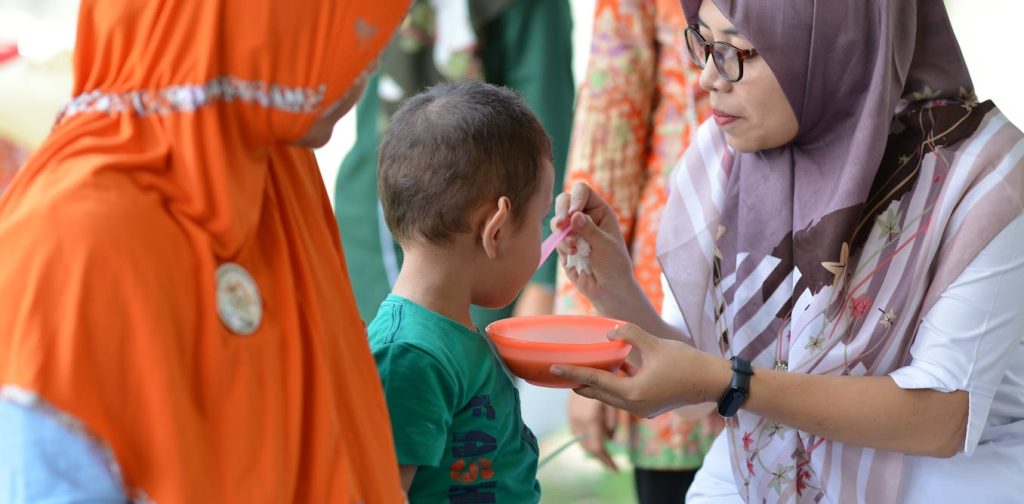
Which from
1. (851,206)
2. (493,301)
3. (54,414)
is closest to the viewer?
(54,414)

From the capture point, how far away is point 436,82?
2.38 metres

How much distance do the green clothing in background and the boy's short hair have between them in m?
0.95

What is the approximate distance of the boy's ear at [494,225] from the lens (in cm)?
132

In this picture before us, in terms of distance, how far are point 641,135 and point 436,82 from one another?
52cm

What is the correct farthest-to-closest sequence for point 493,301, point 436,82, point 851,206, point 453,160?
point 436,82
point 851,206
point 493,301
point 453,160

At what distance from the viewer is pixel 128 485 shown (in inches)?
33.1

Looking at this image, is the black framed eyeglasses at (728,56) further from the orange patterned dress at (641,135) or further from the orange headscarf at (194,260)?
the orange headscarf at (194,260)

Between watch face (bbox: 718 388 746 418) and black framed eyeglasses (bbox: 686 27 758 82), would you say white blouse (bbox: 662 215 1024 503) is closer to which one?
watch face (bbox: 718 388 746 418)

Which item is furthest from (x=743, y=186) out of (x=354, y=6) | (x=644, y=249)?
(x=354, y=6)

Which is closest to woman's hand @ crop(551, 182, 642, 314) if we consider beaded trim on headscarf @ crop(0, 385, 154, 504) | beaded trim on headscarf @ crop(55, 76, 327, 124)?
beaded trim on headscarf @ crop(55, 76, 327, 124)

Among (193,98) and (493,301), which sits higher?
(193,98)

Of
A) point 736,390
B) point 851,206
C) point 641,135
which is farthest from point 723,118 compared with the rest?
point 641,135

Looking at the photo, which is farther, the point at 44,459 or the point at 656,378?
the point at 656,378

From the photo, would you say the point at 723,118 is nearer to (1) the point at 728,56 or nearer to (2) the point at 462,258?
(1) the point at 728,56
